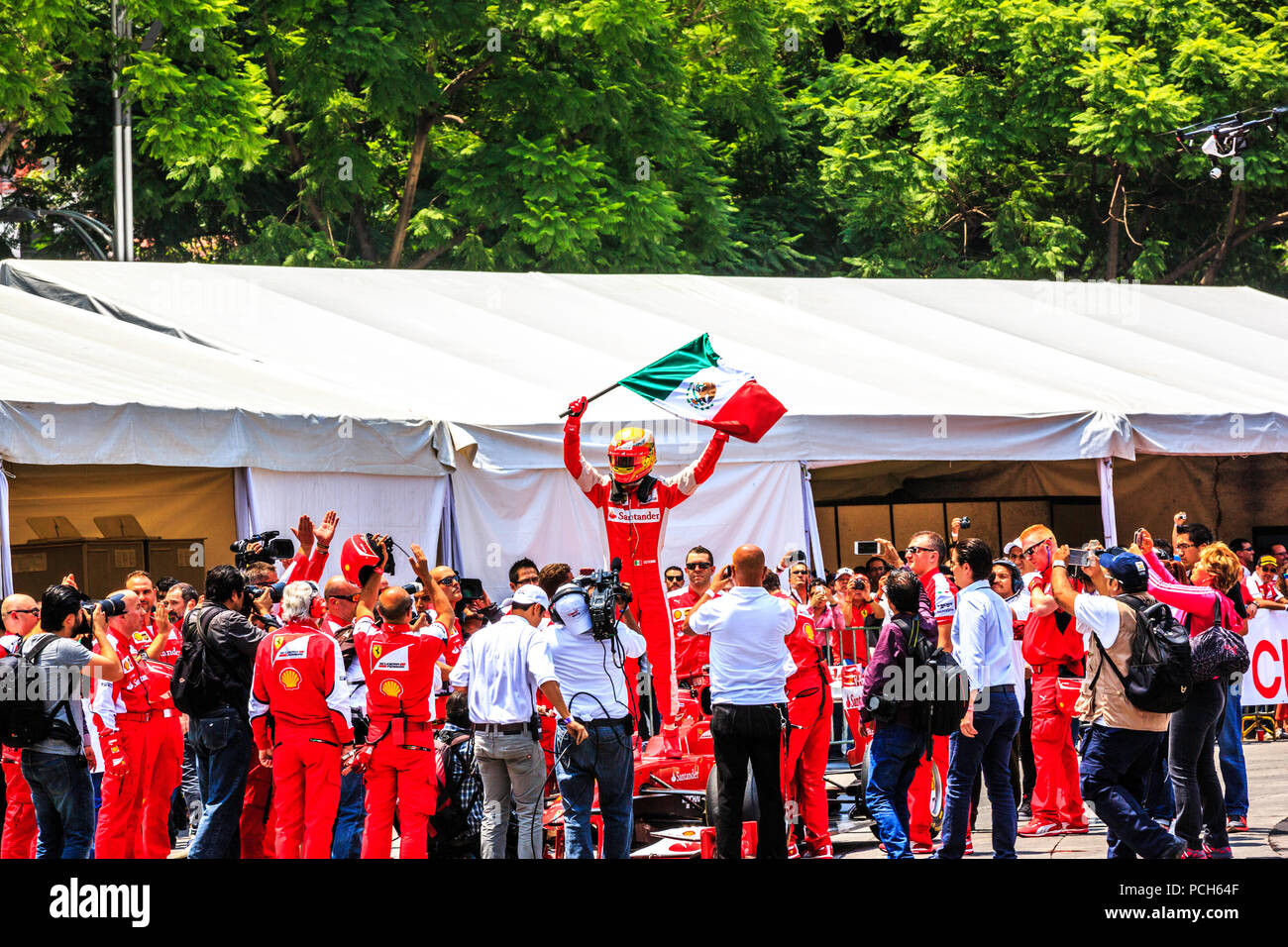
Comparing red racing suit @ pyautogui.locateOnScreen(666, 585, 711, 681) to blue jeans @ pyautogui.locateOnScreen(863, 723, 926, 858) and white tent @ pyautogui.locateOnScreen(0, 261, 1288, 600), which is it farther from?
white tent @ pyautogui.locateOnScreen(0, 261, 1288, 600)

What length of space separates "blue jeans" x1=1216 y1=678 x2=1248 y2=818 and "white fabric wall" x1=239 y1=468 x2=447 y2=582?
6080 mm

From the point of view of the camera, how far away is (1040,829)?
10.0 meters

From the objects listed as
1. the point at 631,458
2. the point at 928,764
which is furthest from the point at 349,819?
the point at 928,764

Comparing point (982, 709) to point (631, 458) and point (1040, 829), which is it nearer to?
point (1040, 829)

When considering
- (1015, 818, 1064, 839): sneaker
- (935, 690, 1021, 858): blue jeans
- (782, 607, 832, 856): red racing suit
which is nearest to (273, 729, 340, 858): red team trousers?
(782, 607, 832, 856): red racing suit

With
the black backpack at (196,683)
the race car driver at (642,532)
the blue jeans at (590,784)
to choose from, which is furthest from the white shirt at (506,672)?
the race car driver at (642,532)

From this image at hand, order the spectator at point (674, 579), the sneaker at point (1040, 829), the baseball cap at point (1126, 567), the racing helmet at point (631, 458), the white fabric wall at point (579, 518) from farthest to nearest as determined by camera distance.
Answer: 1. the white fabric wall at point (579, 518)
2. the spectator at point (674, 579)
3. the racing helmet at point (631, 458)
4. the sneaker at point (1040, 829)
5. the baseball cap at point (1126, 567)

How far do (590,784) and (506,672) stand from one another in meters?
0.68

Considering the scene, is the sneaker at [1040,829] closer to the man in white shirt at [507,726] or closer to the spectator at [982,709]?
the spectator at [982,709]

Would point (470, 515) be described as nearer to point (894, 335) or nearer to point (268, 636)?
point (268, 636)

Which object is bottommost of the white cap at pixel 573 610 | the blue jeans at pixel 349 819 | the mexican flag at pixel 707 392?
the blue jeans at pixel 349 819

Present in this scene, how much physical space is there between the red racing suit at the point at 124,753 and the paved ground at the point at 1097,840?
12.9ft

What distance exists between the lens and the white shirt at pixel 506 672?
25.3 ft

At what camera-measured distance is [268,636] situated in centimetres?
780
